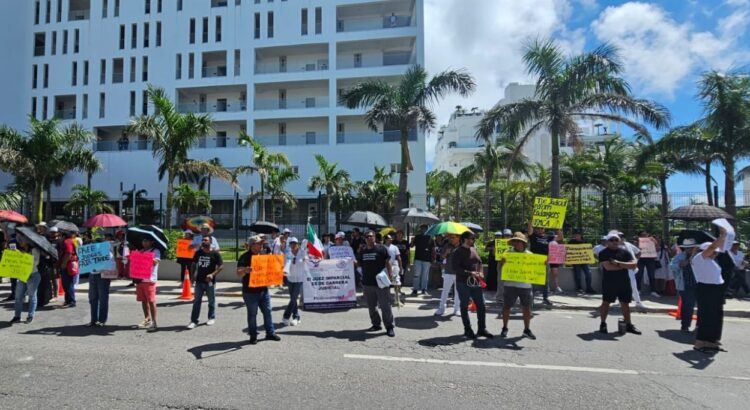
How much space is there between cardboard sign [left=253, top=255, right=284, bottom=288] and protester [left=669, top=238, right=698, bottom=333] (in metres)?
6.94

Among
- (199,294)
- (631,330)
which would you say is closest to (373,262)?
(199,294)

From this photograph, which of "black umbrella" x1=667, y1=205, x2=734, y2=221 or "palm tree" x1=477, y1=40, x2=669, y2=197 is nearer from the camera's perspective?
"black umbrella" x1=667, y1=205, x2=734, y2=221

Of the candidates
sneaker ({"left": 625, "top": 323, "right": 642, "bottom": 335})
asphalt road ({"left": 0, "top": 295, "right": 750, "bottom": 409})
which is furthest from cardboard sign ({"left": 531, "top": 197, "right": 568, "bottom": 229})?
sneaker ({"left": 625, "top": 323, "right": 642, "bottom": 335})

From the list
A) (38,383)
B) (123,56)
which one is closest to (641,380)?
(38,383)

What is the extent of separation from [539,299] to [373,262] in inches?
223

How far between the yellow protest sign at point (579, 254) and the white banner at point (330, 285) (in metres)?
6.01

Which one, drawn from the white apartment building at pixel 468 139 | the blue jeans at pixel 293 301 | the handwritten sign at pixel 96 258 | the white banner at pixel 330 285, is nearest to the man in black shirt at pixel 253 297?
the blue jeans at pixel 293 301

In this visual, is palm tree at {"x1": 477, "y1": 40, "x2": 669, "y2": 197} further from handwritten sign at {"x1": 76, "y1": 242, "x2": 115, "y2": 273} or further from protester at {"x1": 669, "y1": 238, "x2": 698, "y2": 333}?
handwritten sign at {"x1": 76, "y1": 242, "x2": 115, "y2": 273}

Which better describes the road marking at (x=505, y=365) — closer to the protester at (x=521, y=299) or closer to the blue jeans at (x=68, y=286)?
the protester at (x=521, y=299)

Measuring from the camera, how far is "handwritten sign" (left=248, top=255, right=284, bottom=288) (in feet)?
21.7

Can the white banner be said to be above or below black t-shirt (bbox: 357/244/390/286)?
below

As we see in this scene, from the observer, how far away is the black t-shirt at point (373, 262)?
7289 millimetres

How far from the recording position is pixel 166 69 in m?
39.3

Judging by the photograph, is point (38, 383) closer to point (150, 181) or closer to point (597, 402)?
point (597, 402)
